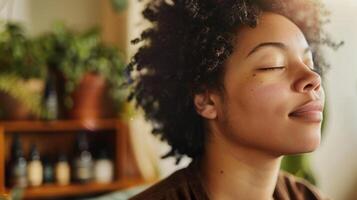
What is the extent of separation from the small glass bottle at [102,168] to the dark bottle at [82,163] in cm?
2

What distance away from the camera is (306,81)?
0.58m

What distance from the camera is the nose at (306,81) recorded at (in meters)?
0.58

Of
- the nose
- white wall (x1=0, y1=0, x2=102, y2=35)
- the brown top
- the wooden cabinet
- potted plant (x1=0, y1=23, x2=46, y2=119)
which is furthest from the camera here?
white wall (x1=0, y1=0, x2=102, y2=35)

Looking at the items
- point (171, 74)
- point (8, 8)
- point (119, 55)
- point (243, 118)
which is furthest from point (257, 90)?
point (119, 55)

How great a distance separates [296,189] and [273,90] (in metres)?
0.23

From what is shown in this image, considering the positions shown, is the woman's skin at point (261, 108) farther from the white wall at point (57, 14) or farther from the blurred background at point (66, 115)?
the white wall at point (57, 14)

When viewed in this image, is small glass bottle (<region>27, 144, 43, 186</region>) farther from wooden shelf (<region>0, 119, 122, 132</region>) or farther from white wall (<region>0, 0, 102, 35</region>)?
white wall (<region>0, 0, 102, 35</region>)

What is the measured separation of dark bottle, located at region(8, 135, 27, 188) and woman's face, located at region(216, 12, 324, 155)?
109 cm

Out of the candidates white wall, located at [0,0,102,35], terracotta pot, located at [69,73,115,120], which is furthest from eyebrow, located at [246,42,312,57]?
white wall, located at [0,0,102,35]

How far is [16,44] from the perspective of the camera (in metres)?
1.47

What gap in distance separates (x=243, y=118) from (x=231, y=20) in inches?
5.1

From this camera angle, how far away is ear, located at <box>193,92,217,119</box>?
25.8 inches

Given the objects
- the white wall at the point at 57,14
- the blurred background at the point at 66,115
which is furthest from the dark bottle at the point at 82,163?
the white wall at the point at 57,14

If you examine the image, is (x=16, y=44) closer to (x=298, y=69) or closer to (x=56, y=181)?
(x=56, y=181)
